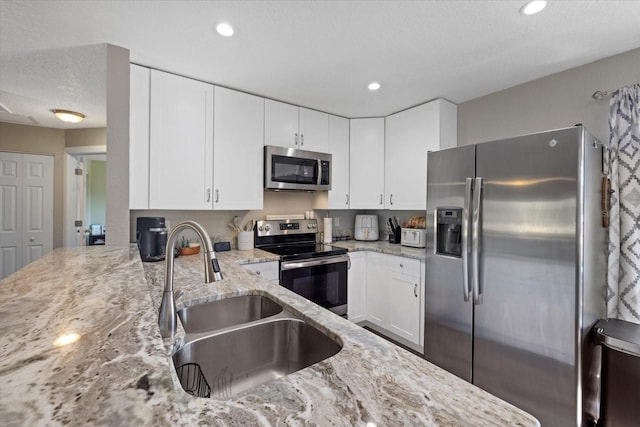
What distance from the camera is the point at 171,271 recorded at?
0.89 metres

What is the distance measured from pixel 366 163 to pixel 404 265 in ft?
4.09

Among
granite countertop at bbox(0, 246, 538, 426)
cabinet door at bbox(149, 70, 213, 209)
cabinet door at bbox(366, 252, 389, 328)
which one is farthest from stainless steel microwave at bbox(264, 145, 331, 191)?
granite countertop at bbox(0, 246, 538, 426)

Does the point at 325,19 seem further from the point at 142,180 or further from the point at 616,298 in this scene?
the point at 616,298

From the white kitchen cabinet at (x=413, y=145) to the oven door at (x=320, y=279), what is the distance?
893mm

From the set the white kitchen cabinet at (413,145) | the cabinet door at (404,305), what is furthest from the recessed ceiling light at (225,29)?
the cabinet door at (404,305)

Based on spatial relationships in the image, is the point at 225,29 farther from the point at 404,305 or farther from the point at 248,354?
the point at 404,305

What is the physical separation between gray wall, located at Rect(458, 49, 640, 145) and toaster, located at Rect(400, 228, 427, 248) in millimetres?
1002

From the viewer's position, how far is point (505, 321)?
1.72 metres

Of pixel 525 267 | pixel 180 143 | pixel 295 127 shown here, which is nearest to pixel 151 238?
pixel 180 143

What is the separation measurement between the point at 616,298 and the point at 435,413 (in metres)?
2.12

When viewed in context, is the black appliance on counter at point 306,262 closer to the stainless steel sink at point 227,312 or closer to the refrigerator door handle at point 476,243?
the stainless steel sink at point 227,312

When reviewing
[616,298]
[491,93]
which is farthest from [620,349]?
[491,93]

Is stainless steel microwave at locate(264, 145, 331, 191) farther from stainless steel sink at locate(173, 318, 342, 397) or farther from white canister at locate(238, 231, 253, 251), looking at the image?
stainless steel sink at locate(173, 318, 342, 397)

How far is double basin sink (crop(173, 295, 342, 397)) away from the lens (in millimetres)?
894
